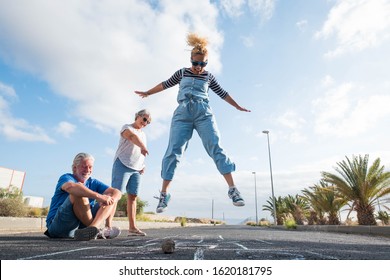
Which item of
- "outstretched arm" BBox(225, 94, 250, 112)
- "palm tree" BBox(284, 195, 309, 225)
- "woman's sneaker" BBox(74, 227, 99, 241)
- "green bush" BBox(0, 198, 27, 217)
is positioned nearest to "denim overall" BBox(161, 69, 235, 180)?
"outstretched arm" BBox(225, 94, 250, 112)

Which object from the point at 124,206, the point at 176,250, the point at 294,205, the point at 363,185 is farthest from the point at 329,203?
the point at 176,250

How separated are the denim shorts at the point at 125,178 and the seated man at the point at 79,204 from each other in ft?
1.88

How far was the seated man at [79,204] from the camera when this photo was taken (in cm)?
362

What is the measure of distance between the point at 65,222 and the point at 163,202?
143cm

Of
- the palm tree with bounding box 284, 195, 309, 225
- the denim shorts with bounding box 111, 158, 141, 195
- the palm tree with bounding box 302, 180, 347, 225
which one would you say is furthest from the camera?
the palm tree with bounding box 284, 195, 309, 225

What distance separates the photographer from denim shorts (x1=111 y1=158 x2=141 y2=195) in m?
4.84

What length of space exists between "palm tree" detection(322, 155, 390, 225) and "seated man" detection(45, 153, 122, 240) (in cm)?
1334

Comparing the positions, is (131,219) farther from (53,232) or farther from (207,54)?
(207,54)

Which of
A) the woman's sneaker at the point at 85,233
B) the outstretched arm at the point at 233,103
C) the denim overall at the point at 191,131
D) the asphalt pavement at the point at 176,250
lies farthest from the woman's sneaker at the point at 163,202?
the outstretched arm at the point at 233,103

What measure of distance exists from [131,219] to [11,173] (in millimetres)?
45061

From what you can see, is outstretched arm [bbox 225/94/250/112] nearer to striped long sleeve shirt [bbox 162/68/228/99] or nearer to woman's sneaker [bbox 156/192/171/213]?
striped long sleeve shirt [bbox 162/68/228/99]

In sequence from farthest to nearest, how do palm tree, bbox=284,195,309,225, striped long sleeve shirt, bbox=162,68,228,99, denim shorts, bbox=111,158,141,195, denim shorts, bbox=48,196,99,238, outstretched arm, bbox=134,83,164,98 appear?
palm tree, bbox=284,195,309,225
denim shorts, bbox=111,158,141,195
outstretched arm, bbox=134,83,164,98
striped long sleeve shirt, bbox=162,68,228,99
denim shorts, bbox=48,196,99,238

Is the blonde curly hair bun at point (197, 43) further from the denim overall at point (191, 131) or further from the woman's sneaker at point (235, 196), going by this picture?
the woman's sneaker at point (235, 196)
